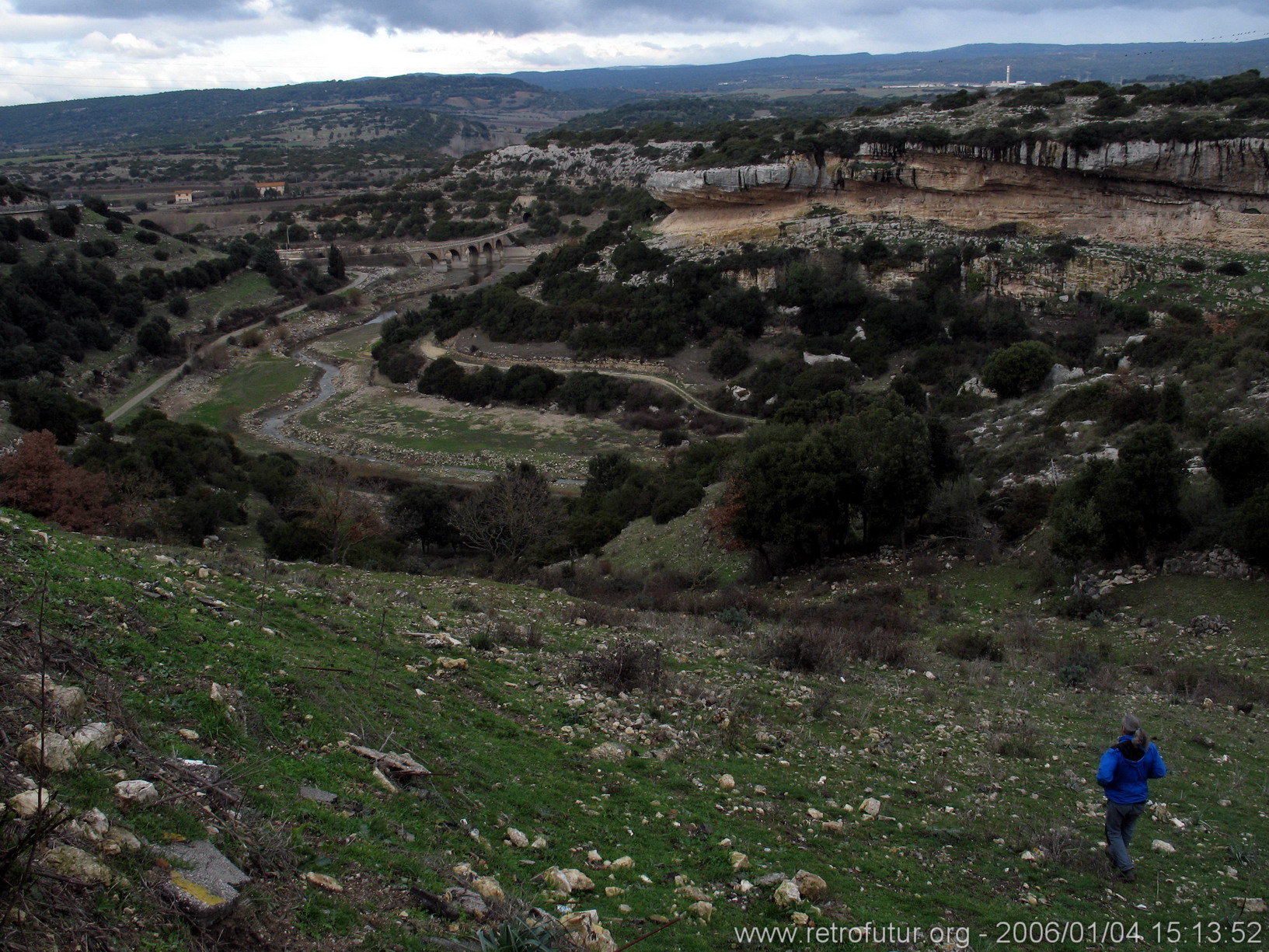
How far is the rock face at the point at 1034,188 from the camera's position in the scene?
34906 mm

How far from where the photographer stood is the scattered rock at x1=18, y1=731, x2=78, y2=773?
4.20 m

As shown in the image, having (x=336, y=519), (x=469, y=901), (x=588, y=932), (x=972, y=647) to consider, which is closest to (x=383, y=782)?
(x=469, y=901)

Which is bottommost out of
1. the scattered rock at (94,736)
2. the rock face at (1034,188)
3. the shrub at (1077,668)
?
the shrub at (1077,668)

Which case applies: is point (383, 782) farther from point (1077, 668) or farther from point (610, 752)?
point (1077, 668)

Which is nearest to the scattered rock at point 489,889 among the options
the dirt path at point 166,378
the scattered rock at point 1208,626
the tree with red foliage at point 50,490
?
the scattered rock at point 1208,626

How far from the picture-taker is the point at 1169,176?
36.0 m

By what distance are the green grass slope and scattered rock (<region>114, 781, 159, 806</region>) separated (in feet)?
0.25

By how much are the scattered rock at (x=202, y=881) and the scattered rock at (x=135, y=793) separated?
1.14ft

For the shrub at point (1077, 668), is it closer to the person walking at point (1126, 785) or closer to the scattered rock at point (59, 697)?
the person walking at point (1126, 785)

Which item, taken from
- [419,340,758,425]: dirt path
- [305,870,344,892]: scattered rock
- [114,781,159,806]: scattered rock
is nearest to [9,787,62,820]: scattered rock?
[114,781,159,806]: scattered rock

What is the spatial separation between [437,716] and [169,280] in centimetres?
6187

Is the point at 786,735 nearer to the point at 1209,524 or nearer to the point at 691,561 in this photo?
the point at 1209,524

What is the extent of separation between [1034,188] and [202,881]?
145 ft

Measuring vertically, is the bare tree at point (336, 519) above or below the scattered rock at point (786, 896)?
below
